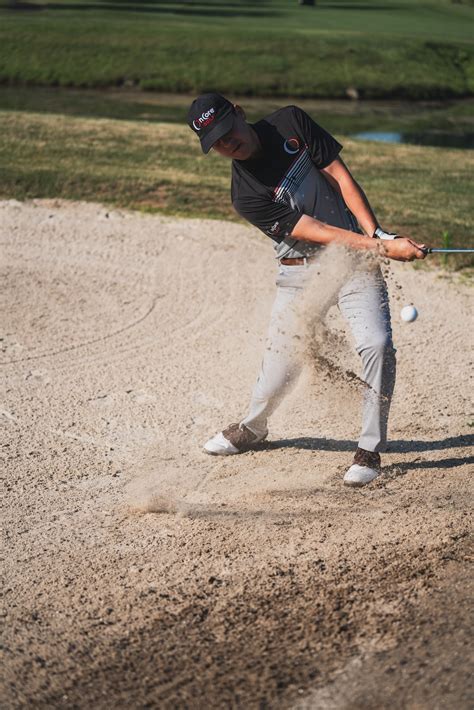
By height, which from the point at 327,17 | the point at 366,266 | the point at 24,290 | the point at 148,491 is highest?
the point at 366,266

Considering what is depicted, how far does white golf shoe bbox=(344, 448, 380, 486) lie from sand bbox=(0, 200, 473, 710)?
0.22 feet

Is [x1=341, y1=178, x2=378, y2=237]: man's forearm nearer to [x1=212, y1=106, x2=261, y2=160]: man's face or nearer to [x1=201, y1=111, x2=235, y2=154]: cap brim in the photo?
[x1=212, y1=106, x2=261, y2=160]: man's face

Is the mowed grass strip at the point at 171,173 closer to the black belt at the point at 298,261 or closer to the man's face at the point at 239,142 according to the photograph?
the black belt at the point at 298,261

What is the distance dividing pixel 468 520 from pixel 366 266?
155 centimetres

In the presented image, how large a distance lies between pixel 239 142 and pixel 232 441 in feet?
6.80

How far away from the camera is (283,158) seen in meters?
5.44

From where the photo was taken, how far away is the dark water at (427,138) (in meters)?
20.5

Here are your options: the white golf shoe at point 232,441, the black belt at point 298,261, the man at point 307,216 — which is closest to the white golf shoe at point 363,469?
the man at point 307,216

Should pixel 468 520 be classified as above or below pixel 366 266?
below

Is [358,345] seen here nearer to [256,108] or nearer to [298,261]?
[298,261]

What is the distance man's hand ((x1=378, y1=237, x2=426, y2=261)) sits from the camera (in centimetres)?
531

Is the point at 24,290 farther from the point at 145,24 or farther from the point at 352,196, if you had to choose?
the point at 145,24

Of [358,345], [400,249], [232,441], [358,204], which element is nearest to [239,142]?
[358,204]

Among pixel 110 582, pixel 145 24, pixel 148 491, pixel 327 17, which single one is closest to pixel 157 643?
pixel 110 582
